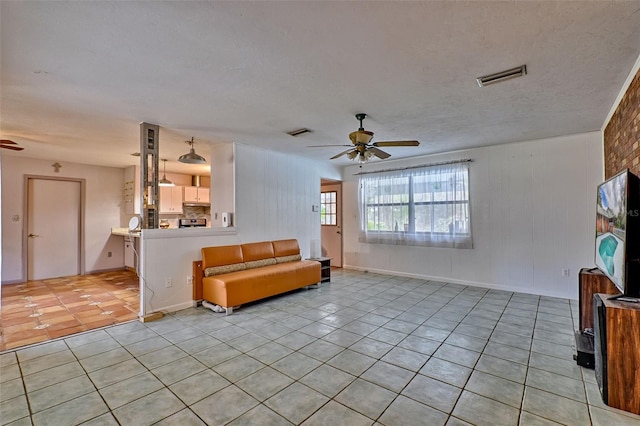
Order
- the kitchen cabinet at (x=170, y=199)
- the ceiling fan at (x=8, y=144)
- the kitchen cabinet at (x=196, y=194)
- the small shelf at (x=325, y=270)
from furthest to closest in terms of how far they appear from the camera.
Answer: the kitchen cabinet at (x=196, y=194) → the kitchen cabinet at (x=170, y=199) → the small shelf at (x=325, y=270) → the ceiling fan at (x=8, y=144)

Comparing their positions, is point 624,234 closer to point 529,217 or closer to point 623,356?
point 623,356

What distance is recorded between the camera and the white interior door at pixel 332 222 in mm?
7148

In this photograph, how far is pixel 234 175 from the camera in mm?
4770

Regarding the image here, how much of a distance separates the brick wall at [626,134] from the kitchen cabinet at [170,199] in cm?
799

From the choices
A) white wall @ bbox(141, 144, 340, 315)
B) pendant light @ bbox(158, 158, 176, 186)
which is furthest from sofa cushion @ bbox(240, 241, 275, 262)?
pendant light @ bbox(158, 158, 176, 186)

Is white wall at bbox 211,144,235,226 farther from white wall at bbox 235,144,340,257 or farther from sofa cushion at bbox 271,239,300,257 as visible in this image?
sofa cushion at bbox 271,239,300,257

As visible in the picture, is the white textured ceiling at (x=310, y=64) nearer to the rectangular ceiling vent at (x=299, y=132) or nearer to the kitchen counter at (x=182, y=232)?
the rectangular ceiling vent at (x=299, y=132)

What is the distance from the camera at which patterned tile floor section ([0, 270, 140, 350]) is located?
326cm

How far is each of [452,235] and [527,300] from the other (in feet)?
5.00

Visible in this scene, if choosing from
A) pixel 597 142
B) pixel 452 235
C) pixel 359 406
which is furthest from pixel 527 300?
pixel 359 406

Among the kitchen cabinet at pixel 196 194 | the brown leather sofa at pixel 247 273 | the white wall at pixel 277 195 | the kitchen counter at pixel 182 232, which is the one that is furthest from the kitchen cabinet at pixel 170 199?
the brown leather sofa at pixel 247 273

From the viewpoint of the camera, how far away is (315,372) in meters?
2.38

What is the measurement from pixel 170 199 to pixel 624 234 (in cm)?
787

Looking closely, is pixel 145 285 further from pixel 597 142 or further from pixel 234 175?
pixel 597 142
